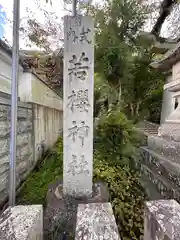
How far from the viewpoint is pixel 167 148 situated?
3.54 meters

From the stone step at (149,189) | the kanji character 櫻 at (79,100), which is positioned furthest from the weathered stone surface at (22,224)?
the stone step at (149,189)

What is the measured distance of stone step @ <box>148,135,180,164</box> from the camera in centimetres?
324

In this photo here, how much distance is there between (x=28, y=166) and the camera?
4.20 metres

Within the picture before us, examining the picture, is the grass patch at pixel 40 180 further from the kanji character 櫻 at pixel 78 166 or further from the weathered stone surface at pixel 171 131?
the weathered stone surface at pixel 171 131

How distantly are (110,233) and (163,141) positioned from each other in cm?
307

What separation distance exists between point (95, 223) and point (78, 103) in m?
2.01

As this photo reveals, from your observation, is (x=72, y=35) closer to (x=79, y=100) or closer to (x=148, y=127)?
(x=79, y=100)

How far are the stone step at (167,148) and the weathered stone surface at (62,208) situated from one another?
124cm

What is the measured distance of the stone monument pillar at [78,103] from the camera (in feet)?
9.37

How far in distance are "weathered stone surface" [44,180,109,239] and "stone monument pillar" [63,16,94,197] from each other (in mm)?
116

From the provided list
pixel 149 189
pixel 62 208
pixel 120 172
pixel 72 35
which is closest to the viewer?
pixel 62 208

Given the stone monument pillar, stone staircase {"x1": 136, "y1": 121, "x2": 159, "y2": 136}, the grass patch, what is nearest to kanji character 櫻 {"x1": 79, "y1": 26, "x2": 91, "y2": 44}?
the stone monument pillar

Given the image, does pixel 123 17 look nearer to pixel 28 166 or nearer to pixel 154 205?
pixel 28 166

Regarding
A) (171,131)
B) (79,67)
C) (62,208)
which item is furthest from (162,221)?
(171,131)
